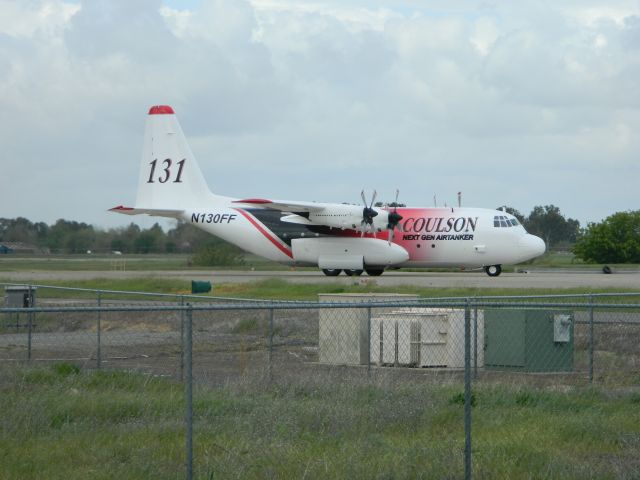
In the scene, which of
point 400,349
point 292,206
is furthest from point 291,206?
point 400,349

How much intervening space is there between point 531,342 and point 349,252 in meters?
26.7

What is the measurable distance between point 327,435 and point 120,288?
26.9m

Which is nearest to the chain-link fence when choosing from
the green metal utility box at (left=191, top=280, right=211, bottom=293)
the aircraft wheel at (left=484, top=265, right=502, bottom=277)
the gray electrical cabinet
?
the gray electrical cabinet

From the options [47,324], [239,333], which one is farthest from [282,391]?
[47,324]

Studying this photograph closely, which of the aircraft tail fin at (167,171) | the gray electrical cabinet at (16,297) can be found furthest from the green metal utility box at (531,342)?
the aircraft tail fin at (167,171)

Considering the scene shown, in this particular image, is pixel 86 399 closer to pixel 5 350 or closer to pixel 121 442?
pixel 121 442

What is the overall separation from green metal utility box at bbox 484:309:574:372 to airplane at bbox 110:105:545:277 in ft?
82.9

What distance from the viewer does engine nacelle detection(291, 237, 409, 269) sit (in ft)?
134

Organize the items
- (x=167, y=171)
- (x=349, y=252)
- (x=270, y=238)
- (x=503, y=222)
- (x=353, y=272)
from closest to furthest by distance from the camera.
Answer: (x=503, y=222) → (x=349, y=252) → (x=353, y=272) → (x=270, y=238) → (x=167, y=171)

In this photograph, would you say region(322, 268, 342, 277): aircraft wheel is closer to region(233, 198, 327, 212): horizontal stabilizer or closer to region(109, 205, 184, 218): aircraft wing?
region(233, 198, 327, 212): horizontal stabilizer

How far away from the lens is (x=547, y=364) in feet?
48.6

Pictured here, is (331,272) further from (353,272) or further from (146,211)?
(146,211)

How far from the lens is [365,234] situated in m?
41.6

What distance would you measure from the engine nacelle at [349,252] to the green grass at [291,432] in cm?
3020
